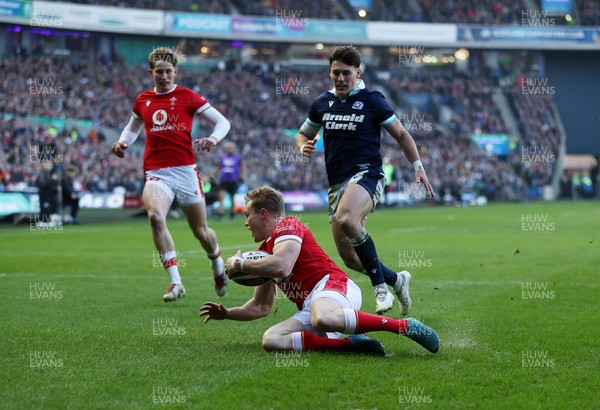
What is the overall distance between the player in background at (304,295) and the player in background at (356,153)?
138 centimetres

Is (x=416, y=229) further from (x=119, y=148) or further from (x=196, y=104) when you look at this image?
(x=119, y=148)

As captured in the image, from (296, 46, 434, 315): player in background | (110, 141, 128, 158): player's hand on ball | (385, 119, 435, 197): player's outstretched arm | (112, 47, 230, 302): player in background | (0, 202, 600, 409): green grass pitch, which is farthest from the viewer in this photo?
(112, 47, 230, 302): player in background

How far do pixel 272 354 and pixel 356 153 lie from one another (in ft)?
8.46

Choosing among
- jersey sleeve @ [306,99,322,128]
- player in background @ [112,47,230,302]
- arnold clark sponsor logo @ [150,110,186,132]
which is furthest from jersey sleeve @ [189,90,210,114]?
jersey sleeve @ [306,99,322,128]

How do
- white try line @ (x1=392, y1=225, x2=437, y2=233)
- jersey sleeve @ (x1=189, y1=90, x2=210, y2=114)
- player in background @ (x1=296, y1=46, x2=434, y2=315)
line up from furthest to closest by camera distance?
white try line @ (x1=392, y1=225, x2=437, y2=233) → jersey sleeve @ (x1=189, y1=90, x2=210, y2=114) → player in background @ (x1=296, y1=46, x2=434, y2=315)

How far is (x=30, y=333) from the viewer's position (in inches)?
284

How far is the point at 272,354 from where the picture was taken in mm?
6285

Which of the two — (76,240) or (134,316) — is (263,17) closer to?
(76,240)

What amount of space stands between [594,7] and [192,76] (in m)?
30.5

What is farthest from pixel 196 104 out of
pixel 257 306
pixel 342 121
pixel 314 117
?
pixel 257 306

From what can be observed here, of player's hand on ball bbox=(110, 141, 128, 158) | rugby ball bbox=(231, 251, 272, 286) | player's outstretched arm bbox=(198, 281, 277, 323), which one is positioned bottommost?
player's outstretched arm bbox=(198, 281, 277, 323)

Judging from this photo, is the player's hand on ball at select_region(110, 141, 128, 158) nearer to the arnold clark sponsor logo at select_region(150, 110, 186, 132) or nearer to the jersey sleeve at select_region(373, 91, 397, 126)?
the arnold clark sponsor logo at select_region(150, 110, 186, 132)

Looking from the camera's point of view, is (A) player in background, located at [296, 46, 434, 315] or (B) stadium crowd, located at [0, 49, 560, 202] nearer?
(A) player in background, located at [296, 46, 434, 315]

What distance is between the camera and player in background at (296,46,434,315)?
797cm
